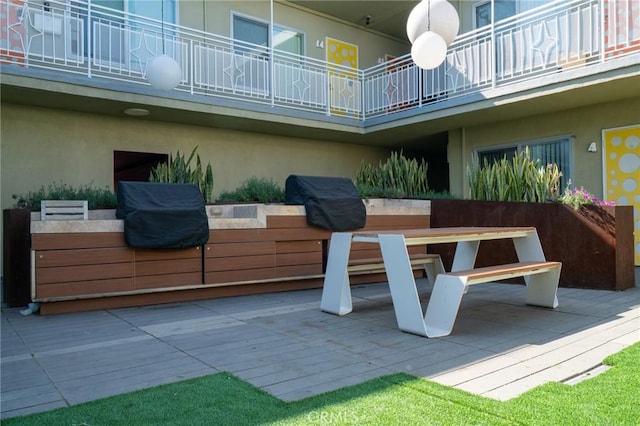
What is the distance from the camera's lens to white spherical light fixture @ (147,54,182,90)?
299 inches

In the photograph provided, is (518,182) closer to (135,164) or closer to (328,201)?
(328,201)

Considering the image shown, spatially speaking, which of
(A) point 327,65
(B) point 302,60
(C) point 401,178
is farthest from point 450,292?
(B) point 302,60

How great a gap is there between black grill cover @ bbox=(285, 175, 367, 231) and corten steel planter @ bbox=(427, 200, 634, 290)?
7.04 ft

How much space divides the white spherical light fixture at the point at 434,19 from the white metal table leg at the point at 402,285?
11.4 ft

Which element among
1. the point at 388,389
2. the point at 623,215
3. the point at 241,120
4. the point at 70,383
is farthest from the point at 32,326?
the point at 623,215

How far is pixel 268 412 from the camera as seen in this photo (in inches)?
99.3

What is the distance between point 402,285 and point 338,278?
947 mm

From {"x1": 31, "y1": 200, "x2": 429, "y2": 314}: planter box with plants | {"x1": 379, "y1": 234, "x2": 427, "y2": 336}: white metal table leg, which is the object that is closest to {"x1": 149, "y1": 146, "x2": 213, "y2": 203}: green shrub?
{"x1": 31, "y1": 200, "x2": 429, "y2": 314}: planter box with plants

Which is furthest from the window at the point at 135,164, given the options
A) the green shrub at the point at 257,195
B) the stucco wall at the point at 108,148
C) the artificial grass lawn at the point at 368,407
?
the artificial grass lawn at the point at 368,407

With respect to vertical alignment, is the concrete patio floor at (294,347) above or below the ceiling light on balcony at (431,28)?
below

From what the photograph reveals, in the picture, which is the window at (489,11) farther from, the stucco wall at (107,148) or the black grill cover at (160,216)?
the black grill cover at (160,216)

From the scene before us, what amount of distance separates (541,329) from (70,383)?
389cm

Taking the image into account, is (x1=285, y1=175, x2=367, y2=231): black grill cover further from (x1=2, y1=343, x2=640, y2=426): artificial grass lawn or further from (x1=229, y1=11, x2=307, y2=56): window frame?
(x1=229, y1=11, x2=307, y2=56): window frame

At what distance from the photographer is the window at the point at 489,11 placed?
11188 mm
